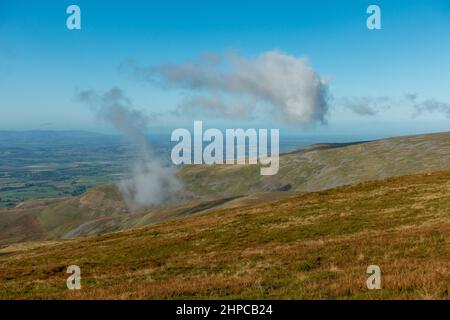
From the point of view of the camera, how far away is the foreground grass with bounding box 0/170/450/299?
1718 cm

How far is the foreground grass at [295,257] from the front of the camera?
677 inches

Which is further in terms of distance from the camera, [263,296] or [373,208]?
[373,208]

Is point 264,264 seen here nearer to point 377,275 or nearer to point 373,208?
point 377,275

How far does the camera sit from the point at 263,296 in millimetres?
15969

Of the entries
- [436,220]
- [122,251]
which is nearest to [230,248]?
[122,251]

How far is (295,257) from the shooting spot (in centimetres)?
2762

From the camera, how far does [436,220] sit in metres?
37.9
